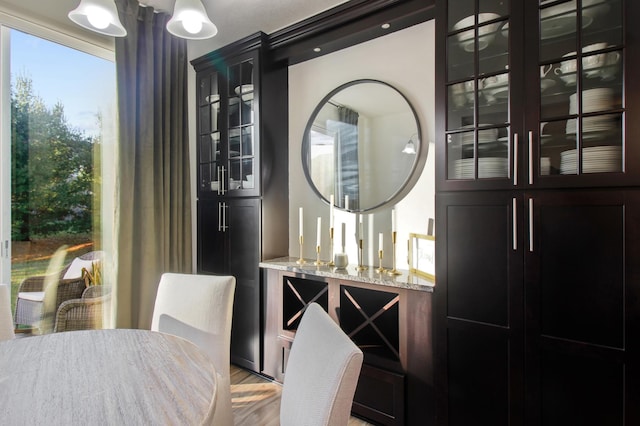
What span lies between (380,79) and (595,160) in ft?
4.70

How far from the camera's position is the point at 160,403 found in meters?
0.90

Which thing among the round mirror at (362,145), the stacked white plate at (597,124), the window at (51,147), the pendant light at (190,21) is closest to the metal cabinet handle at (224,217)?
the round mirror at (362,145)

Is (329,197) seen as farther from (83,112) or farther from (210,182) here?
(83,112)

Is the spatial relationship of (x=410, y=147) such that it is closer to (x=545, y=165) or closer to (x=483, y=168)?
(x=483, y=168)

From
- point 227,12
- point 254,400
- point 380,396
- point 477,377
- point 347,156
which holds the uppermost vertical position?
point 227,12

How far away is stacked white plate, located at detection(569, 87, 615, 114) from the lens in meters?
1.43

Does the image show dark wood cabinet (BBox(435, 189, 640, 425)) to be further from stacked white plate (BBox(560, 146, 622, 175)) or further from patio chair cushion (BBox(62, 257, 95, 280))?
patio chair cushion (BBox(62, 257, 95, 280))

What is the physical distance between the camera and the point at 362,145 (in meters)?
2.49

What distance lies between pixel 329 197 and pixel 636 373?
6.29 ft

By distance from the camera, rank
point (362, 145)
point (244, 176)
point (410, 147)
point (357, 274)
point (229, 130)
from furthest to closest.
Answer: point (229, 130) → point (244, 176) → point (362, 145) → point (410, 147) → point (357, 274)

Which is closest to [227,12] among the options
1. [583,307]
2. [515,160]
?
[515,160]

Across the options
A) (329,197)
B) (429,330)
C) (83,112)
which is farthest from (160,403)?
(83,112)

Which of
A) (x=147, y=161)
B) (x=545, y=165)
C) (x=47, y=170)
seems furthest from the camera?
(x=147, y=161)

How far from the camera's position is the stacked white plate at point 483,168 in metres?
1.65
